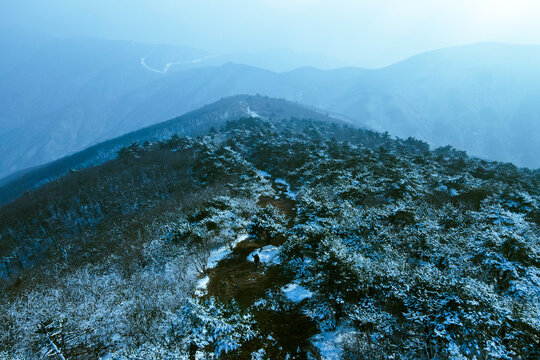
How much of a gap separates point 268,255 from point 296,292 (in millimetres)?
8205

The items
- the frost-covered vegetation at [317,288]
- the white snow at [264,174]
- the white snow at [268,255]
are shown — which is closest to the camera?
the frost-covered vegetation at [317,288]

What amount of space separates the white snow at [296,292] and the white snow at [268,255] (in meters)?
4.70

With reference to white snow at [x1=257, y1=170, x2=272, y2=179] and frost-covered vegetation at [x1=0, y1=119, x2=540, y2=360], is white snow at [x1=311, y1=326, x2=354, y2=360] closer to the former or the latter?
frost-covered vegetation at [x1=0, y1=119, x2=540, y2=360]

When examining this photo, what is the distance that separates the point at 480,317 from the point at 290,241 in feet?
51.2

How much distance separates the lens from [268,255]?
3203 cm

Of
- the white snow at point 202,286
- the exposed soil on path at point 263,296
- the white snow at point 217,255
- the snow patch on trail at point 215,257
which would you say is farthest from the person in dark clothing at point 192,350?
the white snow at point 217,255

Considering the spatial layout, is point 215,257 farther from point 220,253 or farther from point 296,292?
point 296,292

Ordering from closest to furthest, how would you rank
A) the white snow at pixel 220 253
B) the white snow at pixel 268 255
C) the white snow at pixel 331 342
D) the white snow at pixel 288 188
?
1. the white snow at pixel 331 342
2. the white snow at pixel 268 255
3. the white snow at pixel 220 253
4. the white snow at pixel 288 188

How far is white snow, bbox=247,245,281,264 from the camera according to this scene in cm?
3047

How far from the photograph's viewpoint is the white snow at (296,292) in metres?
23.6

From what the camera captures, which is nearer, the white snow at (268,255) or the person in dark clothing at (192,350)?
the person in dark clothing at (192,350)

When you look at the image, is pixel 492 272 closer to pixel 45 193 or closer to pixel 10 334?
pixel 10 334

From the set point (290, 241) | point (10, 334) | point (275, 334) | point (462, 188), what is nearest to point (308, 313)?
point (275, 334)

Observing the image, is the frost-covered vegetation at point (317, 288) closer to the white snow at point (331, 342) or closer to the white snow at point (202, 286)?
the white snow at point (331, 342)
